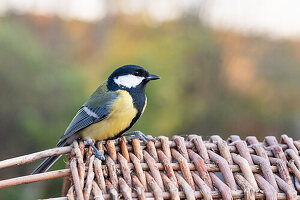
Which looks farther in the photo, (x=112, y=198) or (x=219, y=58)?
(x=219, y=58)

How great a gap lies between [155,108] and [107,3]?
3043 millimetres

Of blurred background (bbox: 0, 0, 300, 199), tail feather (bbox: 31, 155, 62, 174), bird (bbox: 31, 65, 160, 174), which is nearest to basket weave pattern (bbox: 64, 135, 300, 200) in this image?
tail feather (bbox: 31, 155, 62, 174)

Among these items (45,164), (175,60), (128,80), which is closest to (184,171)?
(45,164)

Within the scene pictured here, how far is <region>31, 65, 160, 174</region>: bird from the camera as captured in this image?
3.34 feet

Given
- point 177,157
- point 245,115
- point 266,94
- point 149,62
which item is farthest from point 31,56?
point 266,94

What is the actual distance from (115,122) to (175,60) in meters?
3.61

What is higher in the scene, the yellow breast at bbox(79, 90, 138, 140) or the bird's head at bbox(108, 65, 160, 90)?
the bird's head at bbox(108, 65, 160, 90)

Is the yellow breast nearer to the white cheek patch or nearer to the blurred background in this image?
the white cheek patch

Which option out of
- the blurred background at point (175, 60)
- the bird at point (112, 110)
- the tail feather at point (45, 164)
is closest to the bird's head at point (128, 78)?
the bird at point (112, 110)

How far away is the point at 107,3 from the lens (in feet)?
18.5

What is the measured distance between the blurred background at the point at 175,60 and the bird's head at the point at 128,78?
2.05m

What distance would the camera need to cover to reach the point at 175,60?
15.0 feet

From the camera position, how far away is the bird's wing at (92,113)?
1.02 m

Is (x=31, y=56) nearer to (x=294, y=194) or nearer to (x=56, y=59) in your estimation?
(x=56, y=59)
